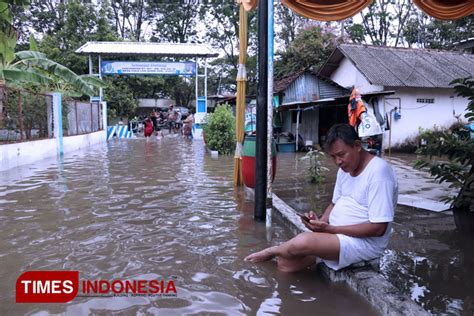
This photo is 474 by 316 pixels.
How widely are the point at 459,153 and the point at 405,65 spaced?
15.4 m

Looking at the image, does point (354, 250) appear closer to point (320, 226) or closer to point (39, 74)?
point (320, 226)

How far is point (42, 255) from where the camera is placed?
157 inches

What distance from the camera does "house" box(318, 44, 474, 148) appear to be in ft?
58.1

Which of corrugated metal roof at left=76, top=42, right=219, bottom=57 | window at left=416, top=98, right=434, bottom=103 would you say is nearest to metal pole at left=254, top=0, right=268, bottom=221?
window at left=416, top=98, right=434, bottom=103

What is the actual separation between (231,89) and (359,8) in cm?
3825

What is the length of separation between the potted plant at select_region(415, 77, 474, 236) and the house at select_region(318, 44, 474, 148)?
10.9 m

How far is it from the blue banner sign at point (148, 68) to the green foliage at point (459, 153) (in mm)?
16960

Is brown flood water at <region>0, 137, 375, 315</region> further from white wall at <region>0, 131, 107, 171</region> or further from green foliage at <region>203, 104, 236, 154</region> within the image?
green foliage at <region>203, 104, 236, 154</region>

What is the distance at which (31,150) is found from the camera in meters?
11.6

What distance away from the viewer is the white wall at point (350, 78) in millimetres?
18719

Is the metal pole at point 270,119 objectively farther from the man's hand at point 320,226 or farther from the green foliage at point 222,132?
the green foliage at point 222,132

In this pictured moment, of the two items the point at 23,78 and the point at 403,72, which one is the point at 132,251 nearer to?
the point at 23,78

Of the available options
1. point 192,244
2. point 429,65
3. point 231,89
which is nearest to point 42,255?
point 192,244

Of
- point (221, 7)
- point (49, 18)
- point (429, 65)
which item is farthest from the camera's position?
point (221, 7)
